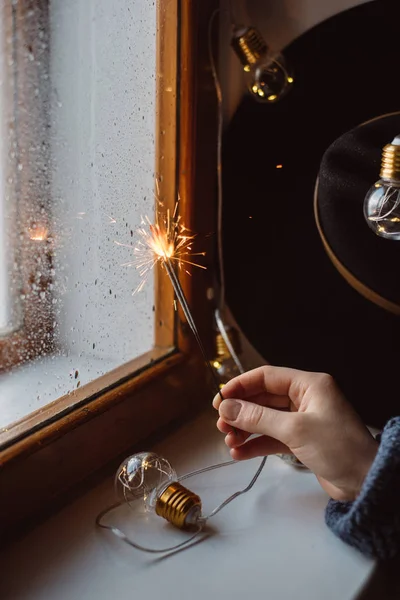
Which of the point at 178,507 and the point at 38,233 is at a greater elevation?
the point at 38,233

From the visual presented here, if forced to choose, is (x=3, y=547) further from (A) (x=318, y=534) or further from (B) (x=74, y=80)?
(B) (x=74, y=80)

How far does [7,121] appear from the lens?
602 millimetres

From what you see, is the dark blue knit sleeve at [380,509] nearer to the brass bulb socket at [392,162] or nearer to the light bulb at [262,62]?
the brass bulb socket at [392,162]

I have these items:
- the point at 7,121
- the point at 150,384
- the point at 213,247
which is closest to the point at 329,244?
the point at 213,247

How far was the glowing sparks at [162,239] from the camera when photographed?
767mm

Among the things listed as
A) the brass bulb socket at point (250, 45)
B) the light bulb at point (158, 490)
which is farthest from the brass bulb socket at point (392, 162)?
the light bulb at point (158, 490)

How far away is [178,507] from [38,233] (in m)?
0.29

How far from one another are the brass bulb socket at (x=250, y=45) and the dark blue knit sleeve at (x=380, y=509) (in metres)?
0.48

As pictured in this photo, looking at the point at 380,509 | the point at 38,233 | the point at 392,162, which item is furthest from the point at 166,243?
the point at 380,509

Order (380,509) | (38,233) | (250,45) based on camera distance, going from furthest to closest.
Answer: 1. (250,45)
2. (38,233)
3. (380,509)

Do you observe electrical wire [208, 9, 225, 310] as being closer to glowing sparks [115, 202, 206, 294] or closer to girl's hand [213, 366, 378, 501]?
glowing sparks [115, 202, 206, 294]

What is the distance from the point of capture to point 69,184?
69 centimetres

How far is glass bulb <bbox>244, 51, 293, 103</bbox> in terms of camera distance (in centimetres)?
82

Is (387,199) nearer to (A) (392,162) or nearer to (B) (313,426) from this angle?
(A) (392,162)
